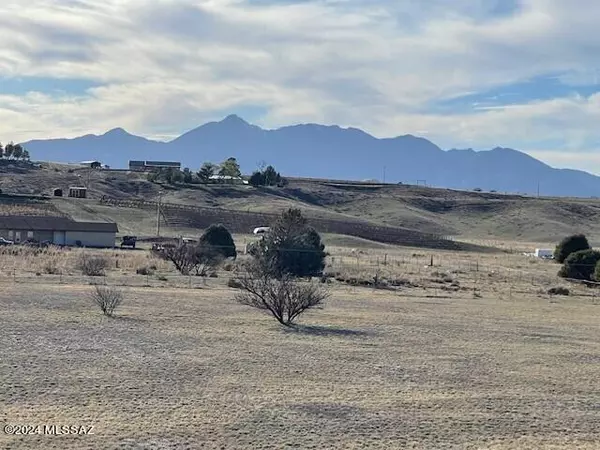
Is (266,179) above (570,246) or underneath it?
above

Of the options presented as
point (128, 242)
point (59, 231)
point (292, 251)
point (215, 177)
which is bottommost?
point (128, 242)

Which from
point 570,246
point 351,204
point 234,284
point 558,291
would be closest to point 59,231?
point 234,284

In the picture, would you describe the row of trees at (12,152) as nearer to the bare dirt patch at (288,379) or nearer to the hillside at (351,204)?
the hillside at (351,204)

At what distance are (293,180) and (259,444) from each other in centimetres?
15510

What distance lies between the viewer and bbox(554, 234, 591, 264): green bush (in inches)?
2965

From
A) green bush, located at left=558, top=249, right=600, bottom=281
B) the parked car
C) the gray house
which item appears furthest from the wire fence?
the gray house

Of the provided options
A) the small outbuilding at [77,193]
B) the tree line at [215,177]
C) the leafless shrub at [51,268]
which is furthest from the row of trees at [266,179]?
the leafless shrub at [51,268]

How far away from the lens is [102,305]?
94.3ft

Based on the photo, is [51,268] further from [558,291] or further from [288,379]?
[288,379]

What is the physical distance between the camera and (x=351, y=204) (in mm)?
145125

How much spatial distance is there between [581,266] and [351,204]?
83600 millimetres

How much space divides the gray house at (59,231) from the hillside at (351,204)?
75.9ft

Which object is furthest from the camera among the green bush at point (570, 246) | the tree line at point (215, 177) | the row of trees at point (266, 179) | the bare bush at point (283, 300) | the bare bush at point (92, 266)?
the row of trees at point (266, 179)

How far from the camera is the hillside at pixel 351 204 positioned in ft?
396
